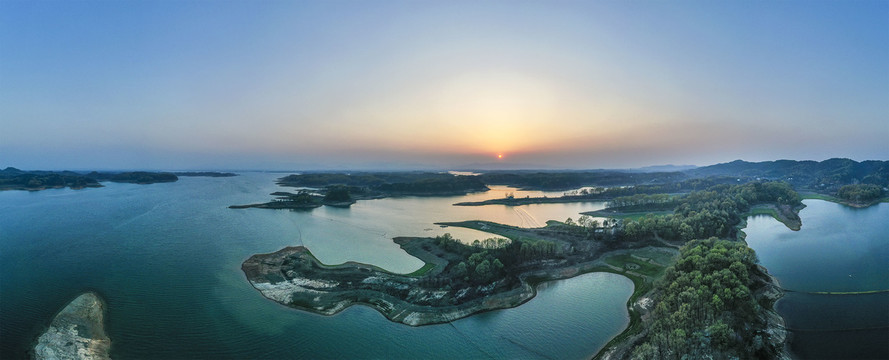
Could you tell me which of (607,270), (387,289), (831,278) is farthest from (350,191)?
(831,278)

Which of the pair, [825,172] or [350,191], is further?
[825,172]

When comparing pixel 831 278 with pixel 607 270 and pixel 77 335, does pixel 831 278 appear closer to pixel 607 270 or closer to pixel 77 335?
pixel 607 270

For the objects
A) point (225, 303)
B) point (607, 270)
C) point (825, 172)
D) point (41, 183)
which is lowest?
point (225, 303)

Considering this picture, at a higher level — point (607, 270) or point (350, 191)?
point (350, 191)

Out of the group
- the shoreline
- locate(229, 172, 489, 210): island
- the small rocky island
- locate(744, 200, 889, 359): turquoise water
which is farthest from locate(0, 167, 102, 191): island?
locate(744, 200, 889, 359): turquoise water

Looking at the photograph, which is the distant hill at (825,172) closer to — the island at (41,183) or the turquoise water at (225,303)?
the turquoise water at (225,303)

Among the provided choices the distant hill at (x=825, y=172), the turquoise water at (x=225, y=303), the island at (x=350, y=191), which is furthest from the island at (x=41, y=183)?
the distant hill at (x=825, y=172)

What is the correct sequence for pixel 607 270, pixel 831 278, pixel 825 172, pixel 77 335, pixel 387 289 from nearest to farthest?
pixel 77 335 < pixel 387 289 < pixel 831 278 < pixel 607 270 < pixel 825 172
